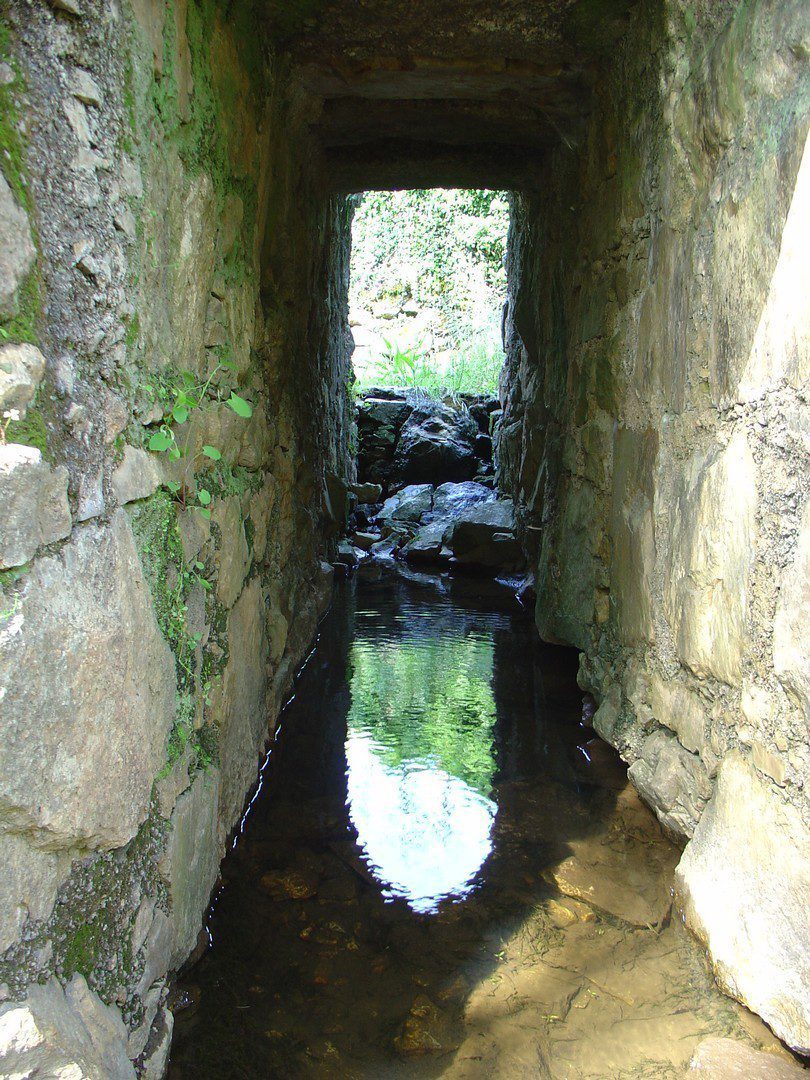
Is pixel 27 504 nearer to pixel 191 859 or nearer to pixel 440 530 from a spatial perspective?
pixel 191 859

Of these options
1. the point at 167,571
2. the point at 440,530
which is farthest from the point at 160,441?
the point at 440,530

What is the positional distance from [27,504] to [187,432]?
0.75m

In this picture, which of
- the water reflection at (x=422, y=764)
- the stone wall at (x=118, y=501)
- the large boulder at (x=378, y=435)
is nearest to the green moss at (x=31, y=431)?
the stone wall at (x=118, y=501)

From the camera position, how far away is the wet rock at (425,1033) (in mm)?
1522

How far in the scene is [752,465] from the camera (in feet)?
5.35

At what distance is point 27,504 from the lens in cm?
102

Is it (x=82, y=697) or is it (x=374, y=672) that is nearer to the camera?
(x=82, y=697)

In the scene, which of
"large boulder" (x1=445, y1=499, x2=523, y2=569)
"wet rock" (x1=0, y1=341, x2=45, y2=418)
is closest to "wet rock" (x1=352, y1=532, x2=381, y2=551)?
"large boulder" (x1=445, y1=499, x2=523, y2=569)

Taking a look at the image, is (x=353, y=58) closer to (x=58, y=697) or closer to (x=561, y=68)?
(x=561, y=68)

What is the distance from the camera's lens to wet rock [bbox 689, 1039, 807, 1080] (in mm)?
1394

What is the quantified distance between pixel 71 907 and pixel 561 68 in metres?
2.95

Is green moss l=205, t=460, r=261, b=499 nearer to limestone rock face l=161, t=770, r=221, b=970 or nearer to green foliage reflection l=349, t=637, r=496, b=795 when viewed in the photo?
limestone rock face l=161, t=770, r=221, b=970

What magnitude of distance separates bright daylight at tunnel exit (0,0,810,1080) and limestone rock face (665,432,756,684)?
0.04ft

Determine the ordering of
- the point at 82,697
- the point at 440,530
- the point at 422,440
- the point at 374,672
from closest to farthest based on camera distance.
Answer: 1. the point at 82,697
2. the point at 374,672
3. the point at 440,530
4. the point at 422,440
